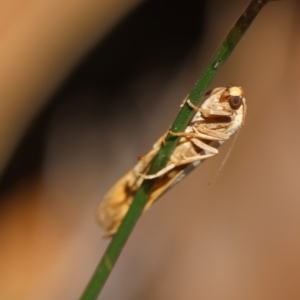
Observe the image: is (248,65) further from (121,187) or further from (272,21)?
(121,187)

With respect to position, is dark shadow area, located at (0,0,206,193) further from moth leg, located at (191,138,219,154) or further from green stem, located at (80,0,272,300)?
green stem, located at (80,0,272,300)

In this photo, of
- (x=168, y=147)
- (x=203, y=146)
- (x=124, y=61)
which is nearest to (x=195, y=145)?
(x=203, y=146)

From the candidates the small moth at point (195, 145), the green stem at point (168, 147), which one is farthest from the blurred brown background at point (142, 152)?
the green stem at point (168, 147)

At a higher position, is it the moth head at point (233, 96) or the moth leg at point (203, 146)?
the moth head at point (233, 96)

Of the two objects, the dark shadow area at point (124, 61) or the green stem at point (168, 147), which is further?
the dark shadow area at point (124, 61)

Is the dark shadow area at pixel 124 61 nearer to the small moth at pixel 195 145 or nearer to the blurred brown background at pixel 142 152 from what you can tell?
the blurred brown background at pixel 142 152

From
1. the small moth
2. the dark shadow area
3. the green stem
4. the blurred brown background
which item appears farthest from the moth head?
the dark shadow area
